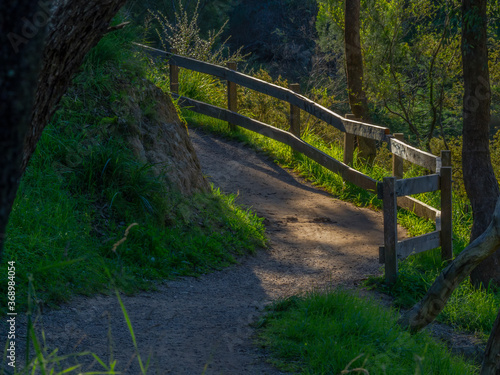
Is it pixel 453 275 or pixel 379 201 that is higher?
pixel 453 275

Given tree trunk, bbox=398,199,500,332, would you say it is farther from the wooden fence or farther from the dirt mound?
the dirt mound

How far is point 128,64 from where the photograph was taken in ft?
27.0

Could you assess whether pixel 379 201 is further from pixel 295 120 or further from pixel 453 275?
pixel 453 275

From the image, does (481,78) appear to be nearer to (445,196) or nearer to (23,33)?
(445,196)

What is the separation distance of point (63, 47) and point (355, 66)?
421 inches

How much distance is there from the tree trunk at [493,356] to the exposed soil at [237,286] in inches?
64.6

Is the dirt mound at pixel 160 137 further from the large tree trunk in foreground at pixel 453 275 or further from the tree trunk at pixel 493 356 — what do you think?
the tree trunk at pixel 493 356

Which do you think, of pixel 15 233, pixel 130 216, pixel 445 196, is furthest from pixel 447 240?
pixel 15 233

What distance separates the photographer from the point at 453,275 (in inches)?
213

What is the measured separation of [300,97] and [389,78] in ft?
9.81

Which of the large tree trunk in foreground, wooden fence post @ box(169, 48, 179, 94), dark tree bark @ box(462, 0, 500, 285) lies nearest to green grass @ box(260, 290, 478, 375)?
the large tree trunk in foreground

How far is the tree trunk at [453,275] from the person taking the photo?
5.14 m

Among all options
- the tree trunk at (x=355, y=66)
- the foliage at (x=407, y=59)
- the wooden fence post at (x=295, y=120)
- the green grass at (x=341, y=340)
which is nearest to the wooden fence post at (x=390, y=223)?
the green grass at (x=341, y=340)

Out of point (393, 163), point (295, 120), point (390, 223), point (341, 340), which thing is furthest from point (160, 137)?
point (341, 340)
